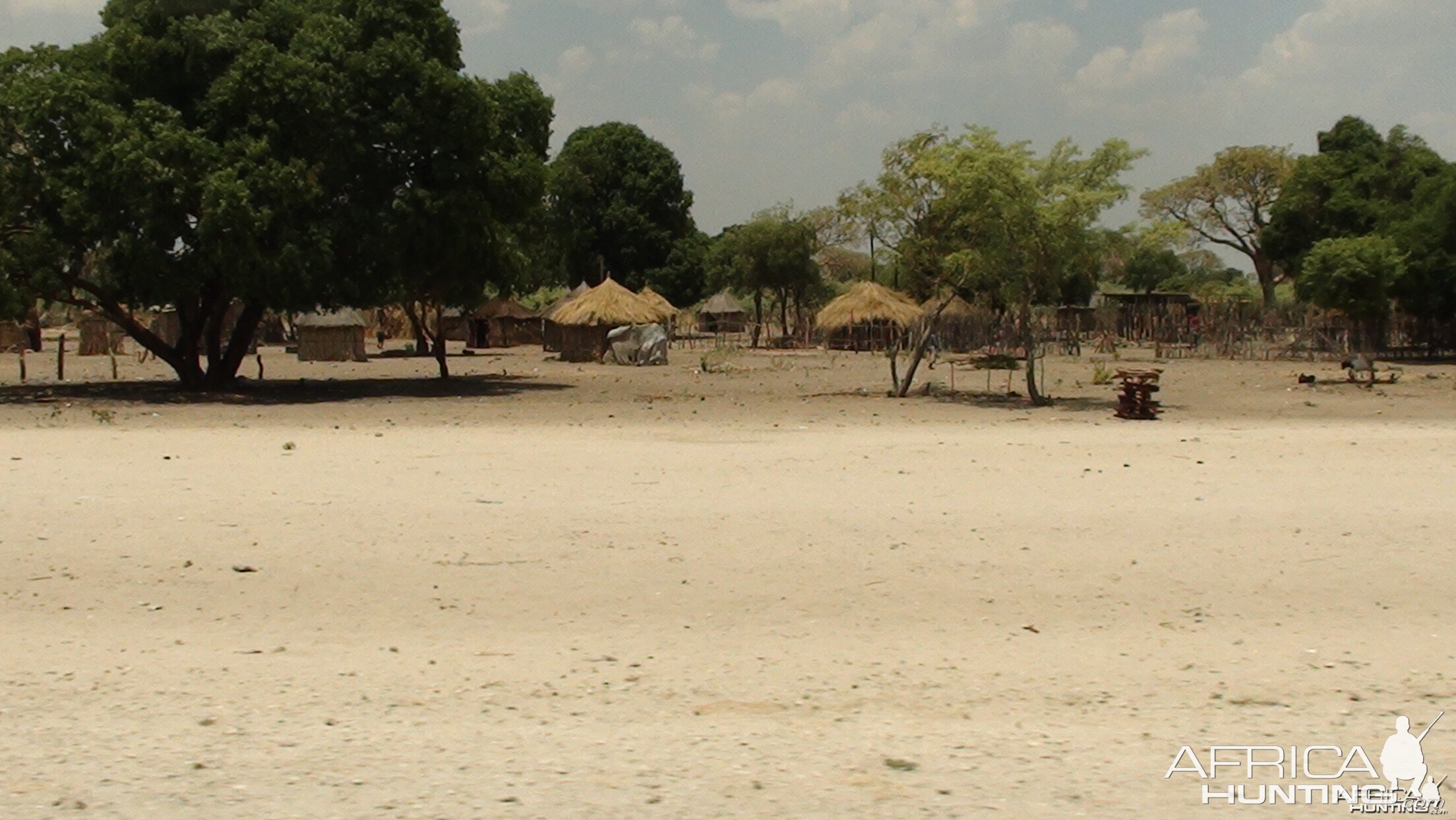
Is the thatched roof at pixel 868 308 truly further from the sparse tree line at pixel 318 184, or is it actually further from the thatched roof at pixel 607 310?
the sparse tree line at pixel 318 184

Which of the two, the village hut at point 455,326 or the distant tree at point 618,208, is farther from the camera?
the distant tree at point 618,208

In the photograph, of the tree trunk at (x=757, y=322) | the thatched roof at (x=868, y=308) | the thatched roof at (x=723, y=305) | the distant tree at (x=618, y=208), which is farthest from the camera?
the thatched roof at (x=723, y=305)

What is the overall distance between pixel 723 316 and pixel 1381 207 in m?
35.8

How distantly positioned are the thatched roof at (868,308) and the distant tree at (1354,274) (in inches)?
508

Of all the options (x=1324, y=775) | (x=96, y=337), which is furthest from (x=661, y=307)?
(x=1324, y=775)

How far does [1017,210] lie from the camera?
2441cm

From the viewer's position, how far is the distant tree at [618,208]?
215ft

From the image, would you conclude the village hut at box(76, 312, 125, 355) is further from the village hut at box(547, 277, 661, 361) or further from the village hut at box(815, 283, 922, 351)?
the village hut at box(815, 283, 922, 351)

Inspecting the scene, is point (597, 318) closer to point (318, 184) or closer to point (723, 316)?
point (318, 184)

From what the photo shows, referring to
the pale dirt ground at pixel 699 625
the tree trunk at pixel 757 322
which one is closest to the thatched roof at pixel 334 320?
the tree trunk at pixel 757 322

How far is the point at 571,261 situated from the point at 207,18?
1599 inches

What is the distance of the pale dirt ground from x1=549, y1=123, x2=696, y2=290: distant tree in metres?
50.4

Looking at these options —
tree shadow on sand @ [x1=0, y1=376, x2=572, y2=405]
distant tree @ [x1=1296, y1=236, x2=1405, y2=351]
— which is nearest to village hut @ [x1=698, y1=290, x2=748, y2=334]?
distant tree @ [x1=1296, y1=236, x2=1405, y2=351]

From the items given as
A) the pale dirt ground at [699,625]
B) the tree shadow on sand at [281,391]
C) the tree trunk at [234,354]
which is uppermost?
the tree trunk at [234,354]
